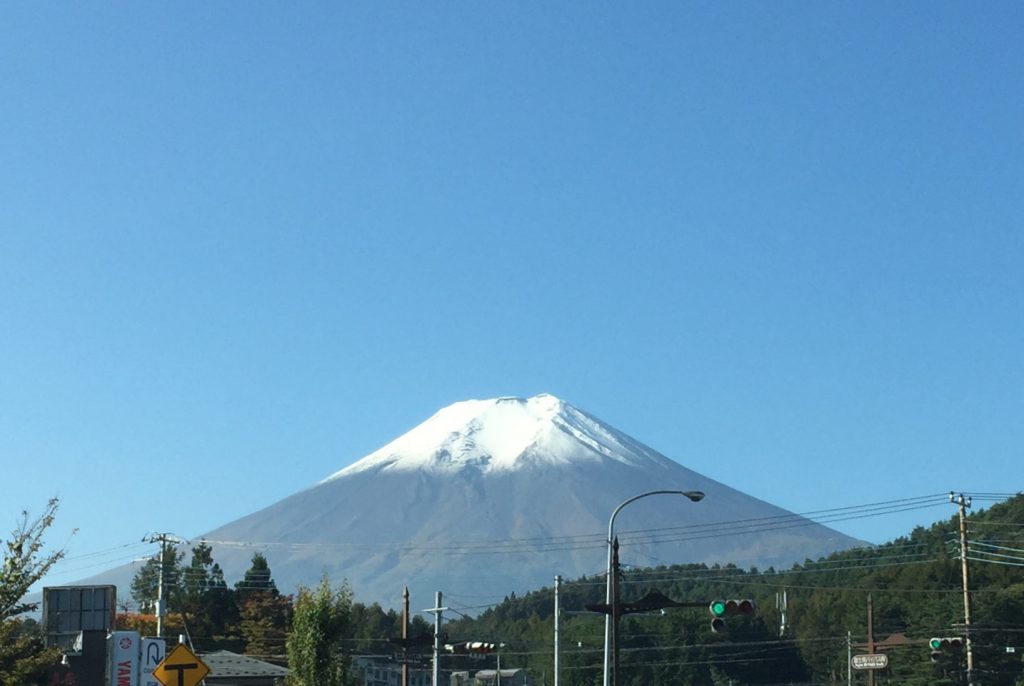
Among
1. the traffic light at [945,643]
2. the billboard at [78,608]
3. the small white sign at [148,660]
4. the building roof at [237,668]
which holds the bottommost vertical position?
the building roof at [237,668]

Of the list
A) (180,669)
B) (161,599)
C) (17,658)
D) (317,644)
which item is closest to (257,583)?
(161,599)

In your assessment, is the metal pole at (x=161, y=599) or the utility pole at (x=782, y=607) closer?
the metal pole at (x=161, y=599)

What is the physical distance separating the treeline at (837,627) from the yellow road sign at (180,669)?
96878 mm

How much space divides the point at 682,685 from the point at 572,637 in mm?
13105

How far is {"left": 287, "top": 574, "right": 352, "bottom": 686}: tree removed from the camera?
4441 centimetres

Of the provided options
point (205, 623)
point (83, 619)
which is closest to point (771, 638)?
point (205, 623)

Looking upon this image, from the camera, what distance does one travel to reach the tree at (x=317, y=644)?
44406 millimetres

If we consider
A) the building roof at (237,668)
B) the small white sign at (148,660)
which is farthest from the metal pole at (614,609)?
the building roof at (237,668)

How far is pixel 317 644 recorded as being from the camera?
146 feet

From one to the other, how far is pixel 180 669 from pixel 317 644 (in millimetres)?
16739

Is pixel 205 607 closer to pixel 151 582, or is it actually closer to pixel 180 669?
pixel 151 582

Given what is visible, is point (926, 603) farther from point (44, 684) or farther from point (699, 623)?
point (44, 684)

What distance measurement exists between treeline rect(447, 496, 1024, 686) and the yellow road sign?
96.9 m

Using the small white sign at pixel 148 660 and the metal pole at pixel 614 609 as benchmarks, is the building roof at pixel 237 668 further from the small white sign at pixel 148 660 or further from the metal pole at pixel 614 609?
the metal pole at pixel 614 609
